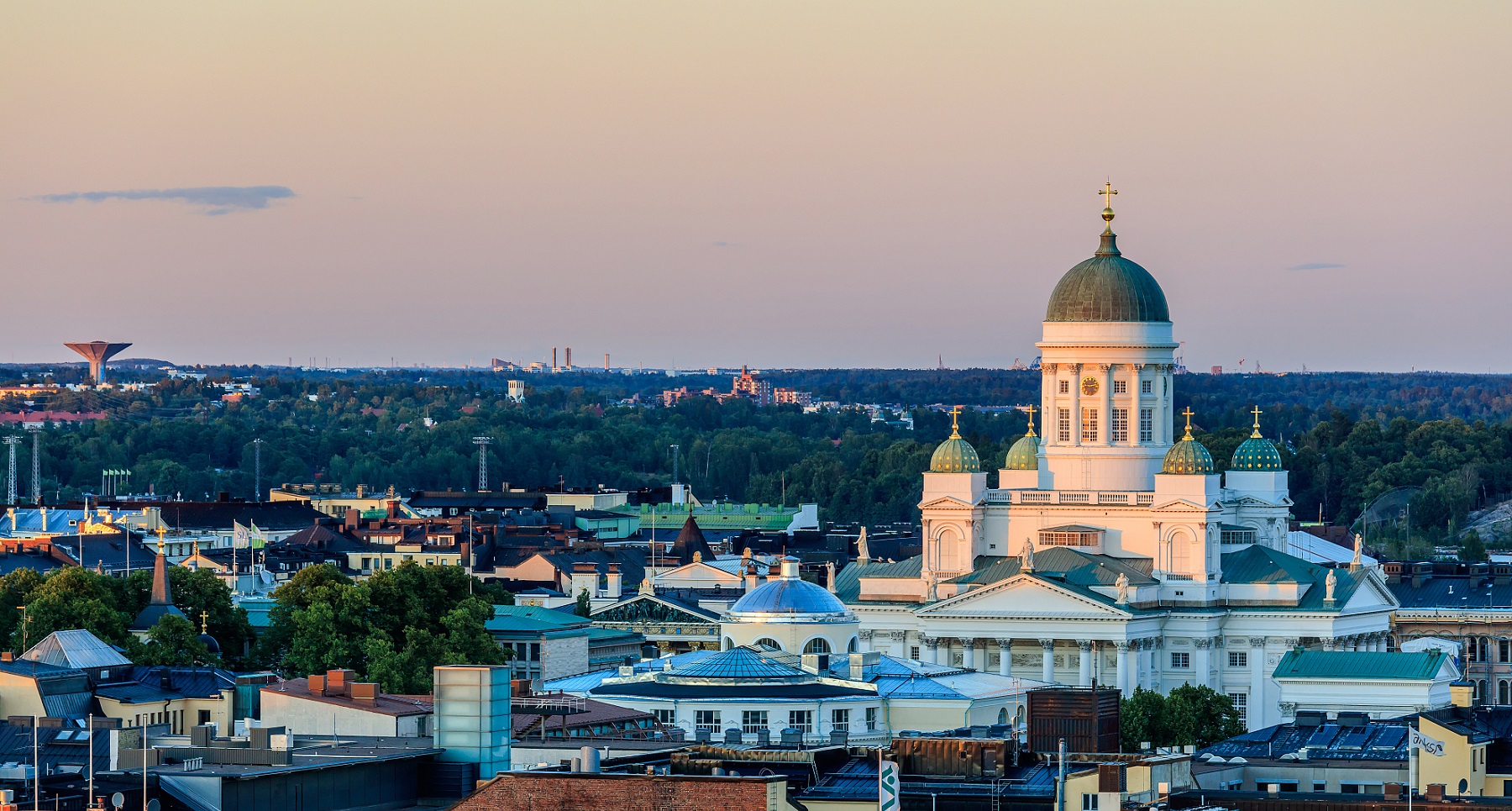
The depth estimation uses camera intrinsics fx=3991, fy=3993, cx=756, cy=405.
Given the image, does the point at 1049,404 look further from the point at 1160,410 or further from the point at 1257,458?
the point at 1257,458

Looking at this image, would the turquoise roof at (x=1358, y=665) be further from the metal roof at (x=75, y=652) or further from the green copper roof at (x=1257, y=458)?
the metal roof at (x=75, y=652)

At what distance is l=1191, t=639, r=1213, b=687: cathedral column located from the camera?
480 ft

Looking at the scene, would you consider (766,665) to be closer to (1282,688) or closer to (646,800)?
(1282,688)

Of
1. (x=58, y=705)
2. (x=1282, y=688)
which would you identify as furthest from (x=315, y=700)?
(x=1282, y=688)

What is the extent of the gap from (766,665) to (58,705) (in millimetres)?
20316

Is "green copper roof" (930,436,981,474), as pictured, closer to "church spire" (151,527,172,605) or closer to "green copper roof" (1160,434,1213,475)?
"green copper roof" (1160,434,1213,475)

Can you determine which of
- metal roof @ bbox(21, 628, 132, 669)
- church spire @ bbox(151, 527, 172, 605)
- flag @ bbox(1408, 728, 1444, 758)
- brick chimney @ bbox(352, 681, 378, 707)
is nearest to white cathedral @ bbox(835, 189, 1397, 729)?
church spire @ bbox(151, 527, 172, 605)

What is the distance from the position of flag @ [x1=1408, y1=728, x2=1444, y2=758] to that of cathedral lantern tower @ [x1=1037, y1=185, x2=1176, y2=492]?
69.7 m

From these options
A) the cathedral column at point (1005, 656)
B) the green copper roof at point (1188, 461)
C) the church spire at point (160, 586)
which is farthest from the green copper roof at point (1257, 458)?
the church spire at point (160, 586)

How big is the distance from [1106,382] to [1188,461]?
953 cm

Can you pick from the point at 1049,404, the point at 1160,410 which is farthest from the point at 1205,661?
the point at 1049,404

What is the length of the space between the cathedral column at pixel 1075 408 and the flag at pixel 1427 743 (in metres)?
70.7

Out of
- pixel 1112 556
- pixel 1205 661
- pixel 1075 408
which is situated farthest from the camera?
pixel 1075 408

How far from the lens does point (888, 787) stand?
6228 centimetres
